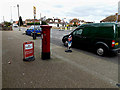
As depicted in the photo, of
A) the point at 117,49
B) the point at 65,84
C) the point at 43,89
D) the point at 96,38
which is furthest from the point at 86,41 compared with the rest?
the point at 43,89

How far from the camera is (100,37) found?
5742 millimetres

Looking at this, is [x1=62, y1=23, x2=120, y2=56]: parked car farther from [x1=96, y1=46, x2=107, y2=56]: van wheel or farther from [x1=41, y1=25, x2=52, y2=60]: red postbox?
[x1=41, y1=25, x2=52, y2=60]: red postbox

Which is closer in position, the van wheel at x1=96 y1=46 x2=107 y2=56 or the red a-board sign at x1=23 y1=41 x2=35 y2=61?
the red a-board sign at x1=23 y1=41 x2=35 y2=61

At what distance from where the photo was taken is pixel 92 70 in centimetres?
390

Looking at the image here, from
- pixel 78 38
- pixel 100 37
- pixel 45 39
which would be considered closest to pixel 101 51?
pixel 100 37

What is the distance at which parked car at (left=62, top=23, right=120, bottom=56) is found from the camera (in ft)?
17.2

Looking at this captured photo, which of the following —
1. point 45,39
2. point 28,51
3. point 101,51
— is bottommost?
point 101,51

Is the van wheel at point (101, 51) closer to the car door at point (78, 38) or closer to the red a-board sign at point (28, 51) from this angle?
the car door at point (78, 38)

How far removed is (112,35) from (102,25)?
33.9 inches

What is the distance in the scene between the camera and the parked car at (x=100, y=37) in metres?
5.24

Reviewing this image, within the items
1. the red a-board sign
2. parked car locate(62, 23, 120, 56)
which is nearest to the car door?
parked car locate(62, 23, 120, 56)

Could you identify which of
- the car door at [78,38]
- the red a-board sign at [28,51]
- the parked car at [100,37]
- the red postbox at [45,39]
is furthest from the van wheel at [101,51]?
the red a-board sign at [28,51]

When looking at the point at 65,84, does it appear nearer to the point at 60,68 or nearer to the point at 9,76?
the point at 60,68

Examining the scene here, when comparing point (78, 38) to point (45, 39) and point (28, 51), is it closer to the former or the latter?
point (45, 39)
